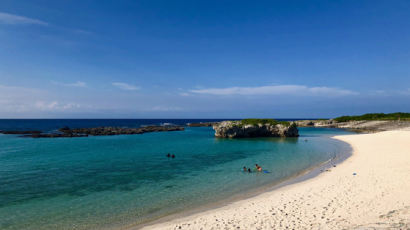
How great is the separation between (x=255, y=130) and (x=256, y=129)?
14.3 inches

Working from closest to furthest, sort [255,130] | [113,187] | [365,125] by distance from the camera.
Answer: [113,187]
[255,130]
[365,125]

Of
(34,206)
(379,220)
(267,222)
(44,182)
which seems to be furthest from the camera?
(44,182)

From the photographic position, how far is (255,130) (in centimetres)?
5797

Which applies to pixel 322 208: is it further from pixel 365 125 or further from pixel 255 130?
pixel 365 125

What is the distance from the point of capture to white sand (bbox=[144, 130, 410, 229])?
9.76 metres

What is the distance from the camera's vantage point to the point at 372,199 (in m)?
12.5

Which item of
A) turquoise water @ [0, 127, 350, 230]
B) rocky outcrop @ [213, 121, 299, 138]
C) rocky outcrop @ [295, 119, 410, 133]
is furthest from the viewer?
rocky outcrop @ [295, 119, 410, 133]

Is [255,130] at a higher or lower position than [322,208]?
higher

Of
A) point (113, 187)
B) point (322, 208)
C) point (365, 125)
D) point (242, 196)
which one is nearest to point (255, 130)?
point (242, 196)

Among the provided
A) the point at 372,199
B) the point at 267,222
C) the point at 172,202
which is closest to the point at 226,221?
the point at 267,222

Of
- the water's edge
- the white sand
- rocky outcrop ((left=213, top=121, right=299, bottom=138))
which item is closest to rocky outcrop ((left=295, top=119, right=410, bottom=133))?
rocky outcrop ((left=213, top=121, right=299, bottom=138))

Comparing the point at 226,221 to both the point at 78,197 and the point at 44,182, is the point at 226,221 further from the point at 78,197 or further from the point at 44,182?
the point at 44,182

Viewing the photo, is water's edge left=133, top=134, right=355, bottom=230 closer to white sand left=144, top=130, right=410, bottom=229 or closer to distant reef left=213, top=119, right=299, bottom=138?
white sand left=144, top=130, right=410, bottom=229

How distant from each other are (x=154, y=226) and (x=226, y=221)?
3.46 metres
